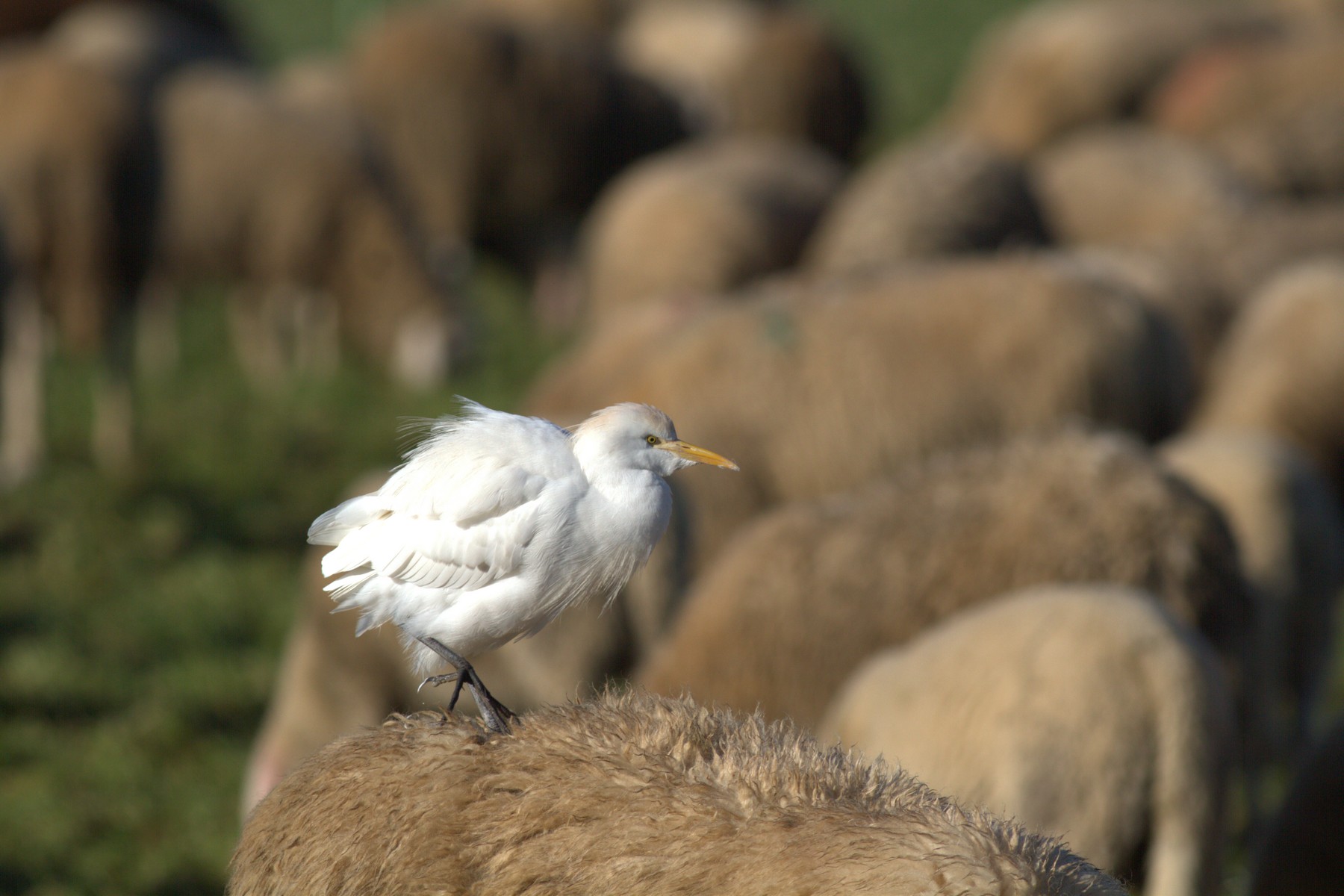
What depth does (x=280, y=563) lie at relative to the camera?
7727 millimetres

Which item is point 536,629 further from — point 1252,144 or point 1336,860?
point 1252,144

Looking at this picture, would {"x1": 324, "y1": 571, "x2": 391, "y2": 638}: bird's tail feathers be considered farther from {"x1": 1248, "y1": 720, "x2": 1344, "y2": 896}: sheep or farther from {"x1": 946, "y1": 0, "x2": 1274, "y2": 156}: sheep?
{"x1": 946, "y1": 0, "x2": 1274, "y2": 156}: sheep

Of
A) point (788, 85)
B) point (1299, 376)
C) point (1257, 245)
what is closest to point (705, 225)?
point (1257, 245)

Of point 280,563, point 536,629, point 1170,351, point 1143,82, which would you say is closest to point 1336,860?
point 536,629

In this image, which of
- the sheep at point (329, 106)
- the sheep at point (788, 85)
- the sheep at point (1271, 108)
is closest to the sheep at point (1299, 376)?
the sheep at point (1271, 108)

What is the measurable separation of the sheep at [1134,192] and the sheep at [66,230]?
19.9 ft

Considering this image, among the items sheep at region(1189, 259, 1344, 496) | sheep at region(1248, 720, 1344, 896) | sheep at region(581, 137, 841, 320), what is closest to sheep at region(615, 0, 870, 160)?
sheep at region(581, 137, 841, 320)

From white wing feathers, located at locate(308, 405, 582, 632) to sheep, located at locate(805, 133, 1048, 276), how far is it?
639 centimetres

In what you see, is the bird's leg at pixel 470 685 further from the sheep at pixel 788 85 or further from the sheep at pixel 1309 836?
the sheep at pixel 788 85

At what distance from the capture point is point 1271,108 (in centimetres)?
1331

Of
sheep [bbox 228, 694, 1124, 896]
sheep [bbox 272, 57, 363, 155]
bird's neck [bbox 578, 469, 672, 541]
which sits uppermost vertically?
sheep [bbox 272, 57, 363, 155]

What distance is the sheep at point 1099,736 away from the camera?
3434 millimetres

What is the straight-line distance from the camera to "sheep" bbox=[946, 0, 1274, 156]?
1553cm

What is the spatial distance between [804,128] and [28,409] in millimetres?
10037
